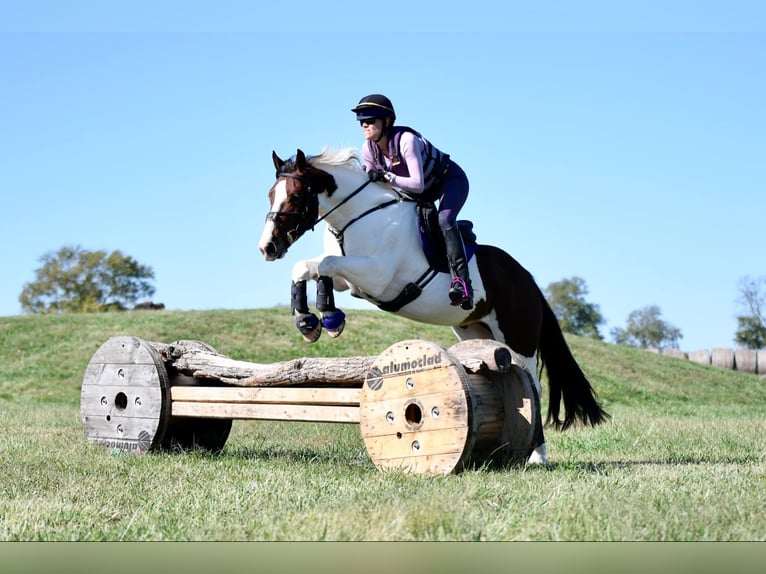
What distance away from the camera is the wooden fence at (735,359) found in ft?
107

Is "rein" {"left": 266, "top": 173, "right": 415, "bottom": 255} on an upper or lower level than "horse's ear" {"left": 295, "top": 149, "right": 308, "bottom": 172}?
lower

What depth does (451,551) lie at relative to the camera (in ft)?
9.68

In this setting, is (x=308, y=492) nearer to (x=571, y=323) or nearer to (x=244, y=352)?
(x=244, y=352)

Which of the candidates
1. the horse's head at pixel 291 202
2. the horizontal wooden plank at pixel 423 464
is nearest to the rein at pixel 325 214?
the horse's head at pixel 291 202

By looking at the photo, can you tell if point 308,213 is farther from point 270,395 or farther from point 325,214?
point 270,395

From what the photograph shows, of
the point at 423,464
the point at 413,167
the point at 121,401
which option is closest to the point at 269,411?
the point at 423,464

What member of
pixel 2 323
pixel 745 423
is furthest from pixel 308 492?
pixel 2 323

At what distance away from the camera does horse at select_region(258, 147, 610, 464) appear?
18.3 ft

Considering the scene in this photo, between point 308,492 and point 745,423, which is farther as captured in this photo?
point 745,423

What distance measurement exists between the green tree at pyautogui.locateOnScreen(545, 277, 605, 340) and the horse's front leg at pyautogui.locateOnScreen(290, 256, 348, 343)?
56155 mm

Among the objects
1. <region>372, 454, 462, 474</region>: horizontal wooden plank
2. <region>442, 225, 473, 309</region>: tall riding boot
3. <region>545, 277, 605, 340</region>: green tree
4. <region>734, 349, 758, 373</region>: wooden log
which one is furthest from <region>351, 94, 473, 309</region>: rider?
<region>545, 277, 605, 340</region>: green tree

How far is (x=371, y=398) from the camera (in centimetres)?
538

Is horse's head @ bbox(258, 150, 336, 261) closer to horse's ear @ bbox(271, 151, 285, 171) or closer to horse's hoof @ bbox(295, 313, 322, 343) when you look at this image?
horse's ear @ bbox(271, 151, 285, 171)

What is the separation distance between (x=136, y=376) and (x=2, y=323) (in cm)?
1816
